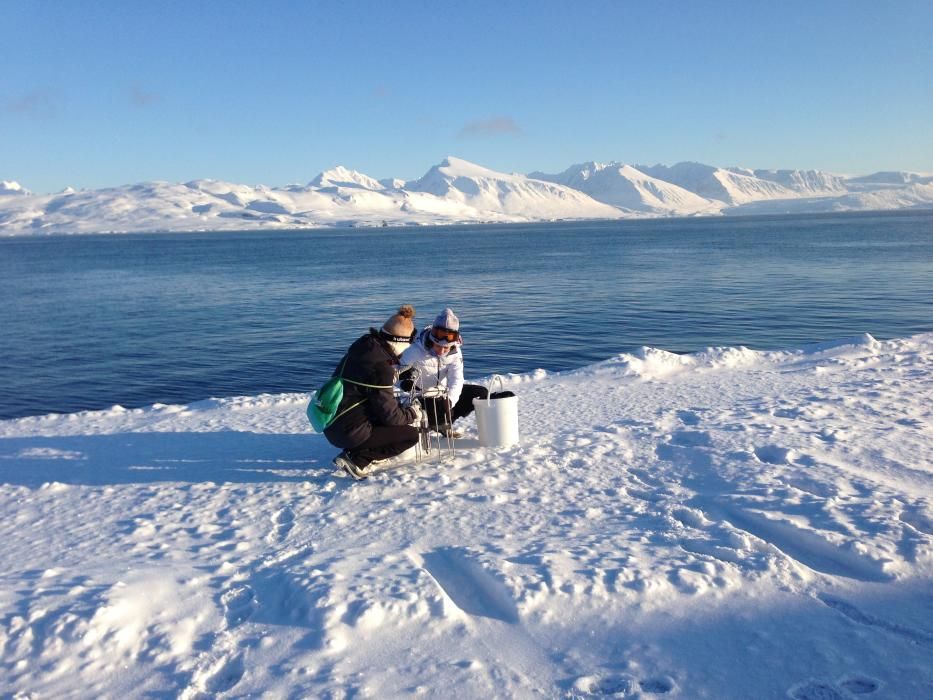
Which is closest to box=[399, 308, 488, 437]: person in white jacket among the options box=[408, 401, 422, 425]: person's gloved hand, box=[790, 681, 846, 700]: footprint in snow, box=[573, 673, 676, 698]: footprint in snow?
box=[408, 401, 422, 425]: person's gloved hand

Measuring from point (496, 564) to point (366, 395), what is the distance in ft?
8.17

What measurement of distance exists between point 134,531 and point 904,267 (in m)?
49.6

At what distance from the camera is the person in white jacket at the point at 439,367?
7457 mm

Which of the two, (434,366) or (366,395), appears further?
(434,366)

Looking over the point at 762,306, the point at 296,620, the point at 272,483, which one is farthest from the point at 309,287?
the point at 296,620

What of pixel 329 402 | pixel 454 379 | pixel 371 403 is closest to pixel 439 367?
pixel 454 379

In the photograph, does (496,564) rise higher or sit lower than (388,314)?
higher

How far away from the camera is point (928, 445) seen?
779cm

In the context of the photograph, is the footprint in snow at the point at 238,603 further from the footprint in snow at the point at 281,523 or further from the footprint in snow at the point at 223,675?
the footprint in snow at the point at 281,523

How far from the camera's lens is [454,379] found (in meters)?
7.80

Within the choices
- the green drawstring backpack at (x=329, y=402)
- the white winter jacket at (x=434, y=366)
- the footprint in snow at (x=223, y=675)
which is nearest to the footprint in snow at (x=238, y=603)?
the footprint in snow at (x=223, y=675)

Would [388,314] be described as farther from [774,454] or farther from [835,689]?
[835,689]

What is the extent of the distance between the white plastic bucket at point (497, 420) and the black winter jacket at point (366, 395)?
44.2 inches

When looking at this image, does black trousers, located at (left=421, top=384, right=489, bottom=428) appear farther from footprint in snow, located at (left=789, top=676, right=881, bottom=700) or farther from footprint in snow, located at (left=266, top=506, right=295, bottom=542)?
footprint in snow, located at (left=789, top=676, right=881, bottom=700)
